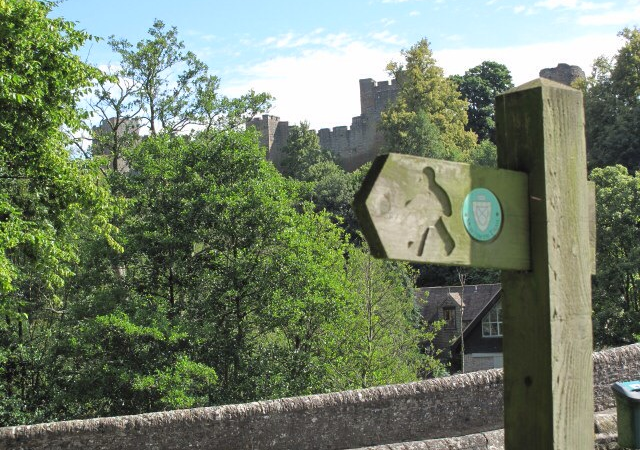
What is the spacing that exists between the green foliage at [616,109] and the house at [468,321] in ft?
29.7

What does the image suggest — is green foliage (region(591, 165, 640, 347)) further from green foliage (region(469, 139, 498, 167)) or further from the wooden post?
the wooden post

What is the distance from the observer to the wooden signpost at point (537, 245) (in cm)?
231

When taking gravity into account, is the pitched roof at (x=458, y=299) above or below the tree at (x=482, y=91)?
below

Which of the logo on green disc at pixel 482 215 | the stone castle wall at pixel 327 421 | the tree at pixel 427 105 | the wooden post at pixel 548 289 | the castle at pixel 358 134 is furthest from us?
the castle at pixel 358 134

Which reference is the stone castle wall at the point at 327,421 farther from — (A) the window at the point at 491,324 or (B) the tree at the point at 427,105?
(B) the tree at the point at 427,105

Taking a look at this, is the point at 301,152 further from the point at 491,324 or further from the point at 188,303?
the point at 188,303

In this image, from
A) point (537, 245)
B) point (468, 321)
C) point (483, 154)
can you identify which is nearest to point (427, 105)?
point (483, 154)

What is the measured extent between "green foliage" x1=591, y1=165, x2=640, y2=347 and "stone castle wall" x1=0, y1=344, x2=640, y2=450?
739 inches

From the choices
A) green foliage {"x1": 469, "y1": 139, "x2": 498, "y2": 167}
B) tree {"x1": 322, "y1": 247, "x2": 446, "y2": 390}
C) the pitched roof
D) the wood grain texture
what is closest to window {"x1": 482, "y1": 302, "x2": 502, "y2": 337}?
the pitched roof

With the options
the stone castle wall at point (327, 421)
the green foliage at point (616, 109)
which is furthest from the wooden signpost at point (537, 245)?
the green foliage at point (616, 109)

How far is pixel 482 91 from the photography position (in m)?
60.5

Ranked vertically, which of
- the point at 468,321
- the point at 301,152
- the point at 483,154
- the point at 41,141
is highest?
the point at 301,152

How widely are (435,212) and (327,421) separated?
789 cm

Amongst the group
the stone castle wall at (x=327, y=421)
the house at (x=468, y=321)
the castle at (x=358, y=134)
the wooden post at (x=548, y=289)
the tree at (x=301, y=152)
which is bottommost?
the house at (x=468, y=321)
